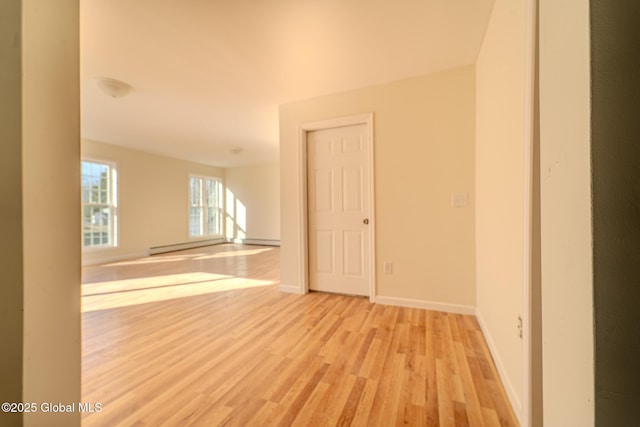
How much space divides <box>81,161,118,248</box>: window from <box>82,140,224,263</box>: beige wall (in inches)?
4.6

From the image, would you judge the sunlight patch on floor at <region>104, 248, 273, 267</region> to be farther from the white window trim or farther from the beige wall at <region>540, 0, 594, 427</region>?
the beige wall at <region>540, 0, 594, 427</region>

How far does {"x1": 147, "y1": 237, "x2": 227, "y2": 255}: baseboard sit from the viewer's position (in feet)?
19.7

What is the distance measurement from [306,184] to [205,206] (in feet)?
18.6

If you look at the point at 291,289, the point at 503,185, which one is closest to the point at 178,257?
the point at 291,289

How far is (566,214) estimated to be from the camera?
0.55m

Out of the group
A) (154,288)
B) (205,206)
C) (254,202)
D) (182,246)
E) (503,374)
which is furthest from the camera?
(254,202)

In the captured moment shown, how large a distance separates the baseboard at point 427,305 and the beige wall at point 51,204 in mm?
2428

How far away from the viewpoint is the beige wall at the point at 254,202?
24.5 ft

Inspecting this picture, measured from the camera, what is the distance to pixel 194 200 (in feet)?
23.9

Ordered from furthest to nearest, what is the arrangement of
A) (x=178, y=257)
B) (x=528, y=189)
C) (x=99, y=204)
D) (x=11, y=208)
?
(x=178, y=257) < (x=99, y=204) < (x=528, y=189) < (x=11, y=208)

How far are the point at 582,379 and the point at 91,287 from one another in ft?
15.5

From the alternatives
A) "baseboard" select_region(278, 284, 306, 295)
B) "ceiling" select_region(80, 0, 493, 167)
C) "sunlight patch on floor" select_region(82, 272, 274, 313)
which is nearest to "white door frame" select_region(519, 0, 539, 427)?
"ceiling" select_region(80, 0, 493, 167)

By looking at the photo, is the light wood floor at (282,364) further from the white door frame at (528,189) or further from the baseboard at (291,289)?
the white door frame at (528,189)

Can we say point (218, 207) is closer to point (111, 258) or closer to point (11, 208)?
point (111, 258)
